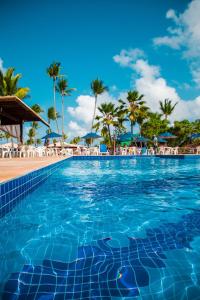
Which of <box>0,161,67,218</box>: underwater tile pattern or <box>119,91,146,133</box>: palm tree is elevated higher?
<box>119,91,146,133</box>: palm tree

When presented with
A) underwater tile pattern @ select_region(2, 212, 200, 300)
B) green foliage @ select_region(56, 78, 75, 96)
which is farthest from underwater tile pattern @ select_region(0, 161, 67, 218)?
green foliage @ select_region(56, 78, 75, 96)

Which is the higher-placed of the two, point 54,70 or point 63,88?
point 54,70

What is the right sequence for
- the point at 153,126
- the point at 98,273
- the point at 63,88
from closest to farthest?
the point at 98,273, the point at 63,88, the point at 153,126

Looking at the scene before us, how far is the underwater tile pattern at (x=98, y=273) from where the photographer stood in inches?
72.3

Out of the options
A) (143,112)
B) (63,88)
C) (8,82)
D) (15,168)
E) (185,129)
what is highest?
(63,88)

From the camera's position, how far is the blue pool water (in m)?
1.90

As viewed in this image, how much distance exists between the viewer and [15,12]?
81.1 ft

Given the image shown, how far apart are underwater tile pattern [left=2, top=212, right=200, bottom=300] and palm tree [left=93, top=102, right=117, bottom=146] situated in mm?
31485

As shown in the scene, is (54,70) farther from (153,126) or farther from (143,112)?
(153,126)

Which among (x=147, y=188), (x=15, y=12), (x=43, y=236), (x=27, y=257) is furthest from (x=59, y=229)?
(x=15, y=12)

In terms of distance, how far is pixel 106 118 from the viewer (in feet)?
114

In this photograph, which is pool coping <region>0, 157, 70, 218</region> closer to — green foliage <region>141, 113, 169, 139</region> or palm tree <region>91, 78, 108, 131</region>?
palm tree <region>91, 78, 108, 131</region>

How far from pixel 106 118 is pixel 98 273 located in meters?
33.3

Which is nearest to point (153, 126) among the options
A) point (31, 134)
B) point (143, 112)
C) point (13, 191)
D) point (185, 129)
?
point (143, 112)
